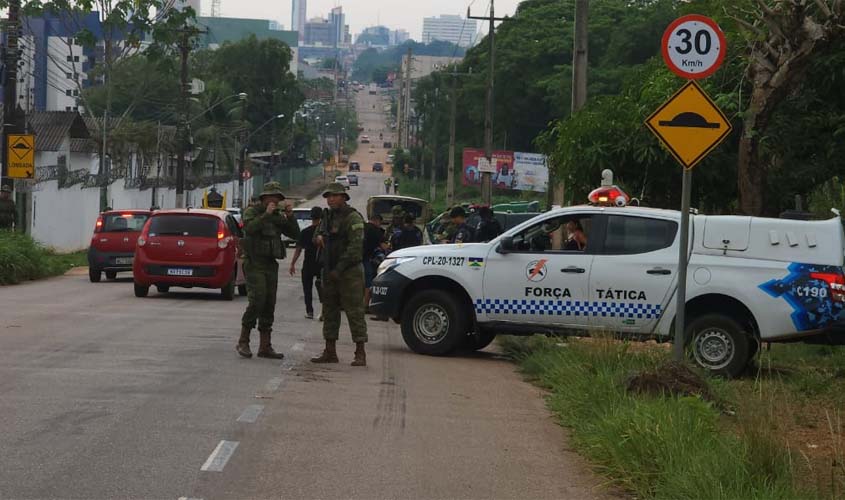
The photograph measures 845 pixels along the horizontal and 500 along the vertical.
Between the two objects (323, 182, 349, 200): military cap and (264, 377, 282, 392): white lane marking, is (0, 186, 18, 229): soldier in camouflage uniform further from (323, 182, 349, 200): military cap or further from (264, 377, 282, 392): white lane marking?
(264, 377, 282, 392): white lane marking

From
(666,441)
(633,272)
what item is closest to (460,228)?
(633,272)

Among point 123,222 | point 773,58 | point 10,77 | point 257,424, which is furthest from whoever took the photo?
point 10,77

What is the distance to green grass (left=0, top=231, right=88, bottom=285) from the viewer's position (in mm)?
27500

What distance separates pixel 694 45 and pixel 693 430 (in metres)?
3.99

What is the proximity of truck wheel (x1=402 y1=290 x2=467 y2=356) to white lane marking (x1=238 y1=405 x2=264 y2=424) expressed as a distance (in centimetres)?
516

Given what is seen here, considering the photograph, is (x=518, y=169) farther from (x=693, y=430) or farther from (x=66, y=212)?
(x=693, y=430)

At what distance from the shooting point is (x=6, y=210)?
102ft

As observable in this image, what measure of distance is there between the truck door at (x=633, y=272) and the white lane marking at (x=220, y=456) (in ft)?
21.8

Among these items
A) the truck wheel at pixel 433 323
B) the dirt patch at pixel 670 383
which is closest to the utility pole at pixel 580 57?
the truck wheel at pixel 433 323

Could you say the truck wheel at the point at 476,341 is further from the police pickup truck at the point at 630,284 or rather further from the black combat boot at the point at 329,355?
the black combat boot at the point at 329,355

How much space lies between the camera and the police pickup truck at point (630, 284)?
1392 cm

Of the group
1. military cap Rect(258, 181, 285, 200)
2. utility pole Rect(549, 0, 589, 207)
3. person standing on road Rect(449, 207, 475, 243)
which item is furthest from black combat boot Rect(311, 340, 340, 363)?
utility pole Rect(549, 0, 589, 207)

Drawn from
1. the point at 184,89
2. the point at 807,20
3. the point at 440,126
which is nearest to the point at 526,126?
the point at 440,126

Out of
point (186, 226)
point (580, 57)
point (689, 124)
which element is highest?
point (580, 57)
